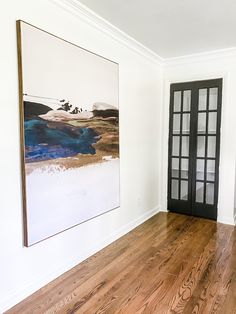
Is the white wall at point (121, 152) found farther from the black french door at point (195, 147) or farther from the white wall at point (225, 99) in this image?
the white wall at point (225, 99)

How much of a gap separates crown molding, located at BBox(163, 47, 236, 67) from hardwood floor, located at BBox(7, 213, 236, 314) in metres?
2.55

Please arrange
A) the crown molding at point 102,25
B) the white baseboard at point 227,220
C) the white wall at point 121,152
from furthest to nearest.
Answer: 1. the white baseboard at point 227,220
2. the crown molding at point 102,25
3. the white wall at point 121,152

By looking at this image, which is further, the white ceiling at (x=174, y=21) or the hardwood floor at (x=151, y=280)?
the white ceiling at (x=174, y=21)

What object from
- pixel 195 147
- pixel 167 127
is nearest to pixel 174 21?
pixel 167 127

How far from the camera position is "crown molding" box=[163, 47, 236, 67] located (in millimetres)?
3687

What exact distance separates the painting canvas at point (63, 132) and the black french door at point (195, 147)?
1.46 m

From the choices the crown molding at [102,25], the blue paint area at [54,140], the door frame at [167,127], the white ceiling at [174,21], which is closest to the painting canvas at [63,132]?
the blue paint area at [54,140]

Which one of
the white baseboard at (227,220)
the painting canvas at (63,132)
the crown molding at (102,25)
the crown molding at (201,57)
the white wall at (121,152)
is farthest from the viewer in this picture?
the white baseboard at (227,220)

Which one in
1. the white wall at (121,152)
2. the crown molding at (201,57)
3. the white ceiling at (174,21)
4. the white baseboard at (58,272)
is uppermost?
the white ceiling at (174,21)

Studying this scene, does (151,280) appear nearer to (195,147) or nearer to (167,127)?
(195,147)

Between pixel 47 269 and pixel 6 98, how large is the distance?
5.06 feet

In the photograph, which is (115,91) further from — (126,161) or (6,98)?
(6,98)

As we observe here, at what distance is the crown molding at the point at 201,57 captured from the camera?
3.69m

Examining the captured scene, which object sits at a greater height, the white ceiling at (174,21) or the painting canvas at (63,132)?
the white ceiling at (174,21)
